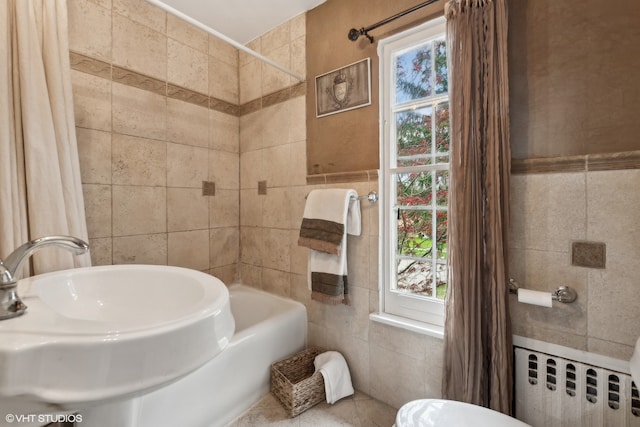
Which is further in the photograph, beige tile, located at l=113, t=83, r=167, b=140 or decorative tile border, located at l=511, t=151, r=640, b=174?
beige tile, located at l=113, t=83, r=167, b=140

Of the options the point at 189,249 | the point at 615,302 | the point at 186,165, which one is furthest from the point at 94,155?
the point at 615,302

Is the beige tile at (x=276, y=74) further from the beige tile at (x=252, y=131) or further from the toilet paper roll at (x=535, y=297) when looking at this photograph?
the toilet paper roll at (x=535, y=297)

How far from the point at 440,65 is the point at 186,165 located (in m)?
1.66

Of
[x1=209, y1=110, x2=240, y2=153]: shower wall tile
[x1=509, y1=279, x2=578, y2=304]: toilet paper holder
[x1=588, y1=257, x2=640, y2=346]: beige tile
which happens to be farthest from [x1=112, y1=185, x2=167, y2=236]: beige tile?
[x1=588, y1=257, x2=640, y2=346]: beige tile

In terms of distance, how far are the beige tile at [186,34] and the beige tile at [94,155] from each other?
2.72 ft

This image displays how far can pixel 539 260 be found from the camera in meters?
1.13

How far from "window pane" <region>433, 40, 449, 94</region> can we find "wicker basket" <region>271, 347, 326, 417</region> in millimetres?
1629

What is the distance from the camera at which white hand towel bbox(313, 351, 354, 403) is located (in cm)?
154

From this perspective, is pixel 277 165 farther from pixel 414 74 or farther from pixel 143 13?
pixel 143 13

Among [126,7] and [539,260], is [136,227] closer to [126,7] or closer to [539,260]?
[126,7]

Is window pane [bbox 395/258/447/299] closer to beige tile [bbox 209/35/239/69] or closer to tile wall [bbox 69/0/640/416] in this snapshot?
tile wall [bbox 69/0/640/416]

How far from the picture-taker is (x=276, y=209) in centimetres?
206

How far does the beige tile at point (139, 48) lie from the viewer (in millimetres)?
1652

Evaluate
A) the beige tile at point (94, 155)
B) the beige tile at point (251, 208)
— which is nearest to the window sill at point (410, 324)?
the beige tile at point (251, 208)
